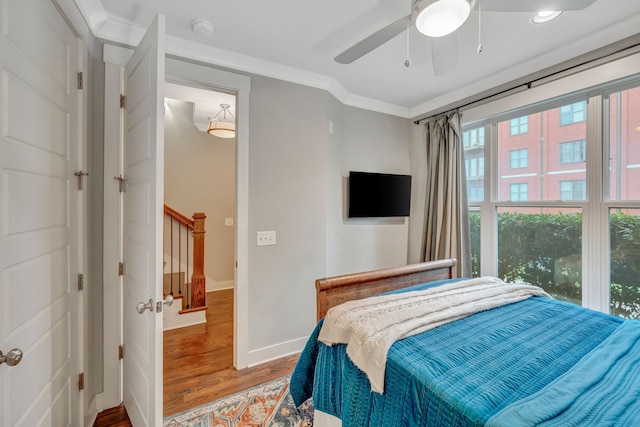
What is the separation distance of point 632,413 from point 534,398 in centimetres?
26

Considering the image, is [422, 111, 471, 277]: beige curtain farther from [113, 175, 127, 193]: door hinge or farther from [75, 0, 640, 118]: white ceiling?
[113, 175, 127, 193]: door hinge

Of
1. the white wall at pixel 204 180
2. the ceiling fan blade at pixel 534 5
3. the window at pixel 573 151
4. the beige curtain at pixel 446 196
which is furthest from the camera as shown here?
the white wall at pixel 204 180

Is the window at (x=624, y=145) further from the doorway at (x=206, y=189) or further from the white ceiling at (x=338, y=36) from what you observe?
the doorway at (x=206, y=189)

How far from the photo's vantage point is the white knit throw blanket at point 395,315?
1.18 metres

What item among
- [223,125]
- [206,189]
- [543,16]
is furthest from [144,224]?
[206,189]

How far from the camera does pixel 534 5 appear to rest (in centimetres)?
119

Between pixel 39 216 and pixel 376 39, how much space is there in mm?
1819

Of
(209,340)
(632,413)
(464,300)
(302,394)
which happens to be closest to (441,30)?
(464,300)

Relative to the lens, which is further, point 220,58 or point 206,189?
point 206,189

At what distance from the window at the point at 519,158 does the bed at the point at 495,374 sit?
147 cm

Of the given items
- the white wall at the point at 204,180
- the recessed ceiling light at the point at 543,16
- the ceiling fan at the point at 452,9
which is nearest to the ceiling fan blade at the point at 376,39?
the ceiling fan at the point at 452,9

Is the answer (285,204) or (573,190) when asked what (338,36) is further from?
(573,190)

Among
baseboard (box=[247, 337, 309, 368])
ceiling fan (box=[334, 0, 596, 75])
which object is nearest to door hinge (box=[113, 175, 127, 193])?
baseboard (box=[247, 337, 309, 368])

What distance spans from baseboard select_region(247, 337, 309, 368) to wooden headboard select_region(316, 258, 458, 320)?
3.52 ft
